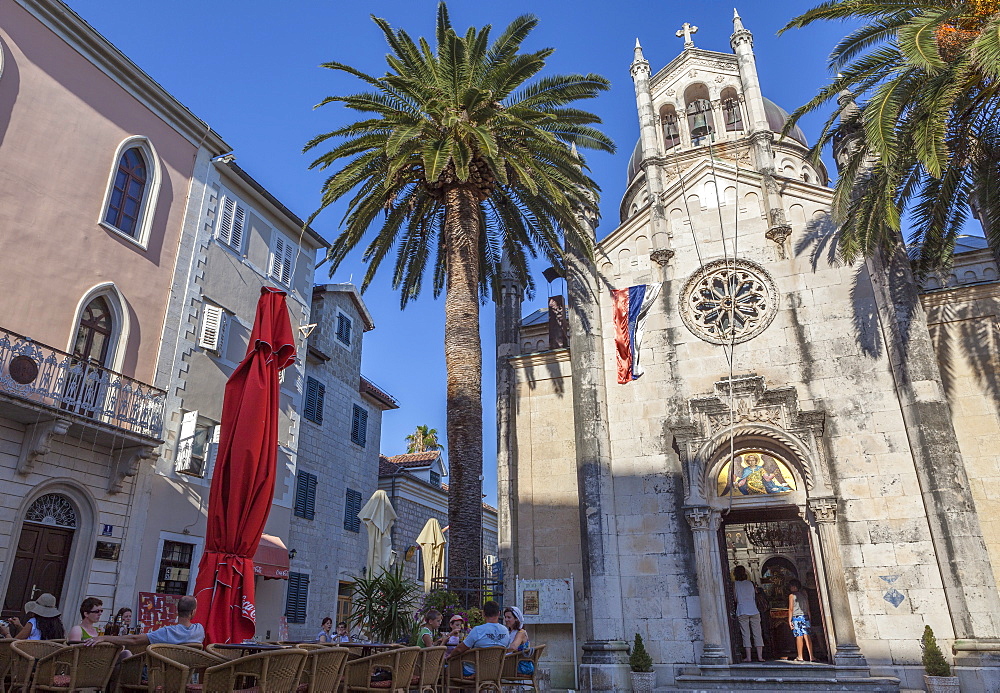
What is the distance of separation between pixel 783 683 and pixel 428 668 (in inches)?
360

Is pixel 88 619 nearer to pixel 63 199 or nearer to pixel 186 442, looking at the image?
pixel 186 442

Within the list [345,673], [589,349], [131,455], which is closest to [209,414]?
[131,455]

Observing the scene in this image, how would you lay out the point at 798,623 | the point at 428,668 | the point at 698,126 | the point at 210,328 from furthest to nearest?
the point at 698,126 → the point at 210,328 → the point at 798,623 → the point at 428,668

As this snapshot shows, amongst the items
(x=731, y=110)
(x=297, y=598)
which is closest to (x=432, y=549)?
(x=297, y=598)

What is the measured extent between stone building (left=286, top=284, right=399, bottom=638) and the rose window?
1046 cm

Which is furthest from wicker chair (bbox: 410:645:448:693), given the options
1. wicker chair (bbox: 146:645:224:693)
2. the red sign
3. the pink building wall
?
the pink building wall

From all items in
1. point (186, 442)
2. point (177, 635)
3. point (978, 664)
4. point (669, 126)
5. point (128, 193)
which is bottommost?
point (978, 664)

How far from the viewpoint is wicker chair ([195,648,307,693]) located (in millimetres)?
5773

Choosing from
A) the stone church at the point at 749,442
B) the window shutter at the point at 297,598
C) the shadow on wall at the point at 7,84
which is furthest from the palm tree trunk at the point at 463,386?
the window shutter at the point at 297,598

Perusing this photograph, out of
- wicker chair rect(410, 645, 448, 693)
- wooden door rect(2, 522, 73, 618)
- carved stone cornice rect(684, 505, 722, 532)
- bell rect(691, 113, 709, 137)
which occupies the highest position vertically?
bell rect(691, 113, 709, 137)

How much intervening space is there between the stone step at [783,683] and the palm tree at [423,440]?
43432 millimetres

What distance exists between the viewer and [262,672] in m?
5.82

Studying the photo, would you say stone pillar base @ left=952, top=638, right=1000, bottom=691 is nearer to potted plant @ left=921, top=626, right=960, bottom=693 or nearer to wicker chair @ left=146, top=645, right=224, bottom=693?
potted plant @ left=921, top=626, right=960, bottom=693

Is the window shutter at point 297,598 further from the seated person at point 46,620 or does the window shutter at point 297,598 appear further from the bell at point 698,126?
the bell at point 698,126
